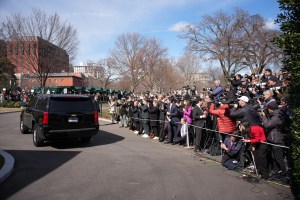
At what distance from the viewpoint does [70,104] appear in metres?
10.3

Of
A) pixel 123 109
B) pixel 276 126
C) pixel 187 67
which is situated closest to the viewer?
pixel 276 126

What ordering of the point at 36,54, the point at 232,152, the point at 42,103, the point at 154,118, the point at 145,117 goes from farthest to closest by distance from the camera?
the point at 36,54
the point at 145,117
the point at 154,118
the point at 42,103
the point at 232,152

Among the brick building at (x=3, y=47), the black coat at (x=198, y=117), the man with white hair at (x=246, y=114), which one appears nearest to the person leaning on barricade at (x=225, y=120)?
the man with white hair at (x=246, y=114)

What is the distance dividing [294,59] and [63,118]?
7667 mm

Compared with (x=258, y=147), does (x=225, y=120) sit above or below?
above

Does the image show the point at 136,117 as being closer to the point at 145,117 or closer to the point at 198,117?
the point at 145,117

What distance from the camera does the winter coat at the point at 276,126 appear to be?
672 centimetres

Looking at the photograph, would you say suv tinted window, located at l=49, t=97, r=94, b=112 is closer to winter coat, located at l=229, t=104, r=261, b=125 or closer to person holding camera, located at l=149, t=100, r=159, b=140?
person holding camera, located at l=149, t=100, r=159, b=140

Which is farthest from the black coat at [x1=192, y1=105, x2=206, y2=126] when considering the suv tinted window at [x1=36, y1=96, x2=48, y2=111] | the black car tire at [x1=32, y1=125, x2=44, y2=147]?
the black car tire at [x1=32, y1=125, x2=44, y2=147]

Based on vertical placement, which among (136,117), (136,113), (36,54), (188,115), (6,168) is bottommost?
(6,168)

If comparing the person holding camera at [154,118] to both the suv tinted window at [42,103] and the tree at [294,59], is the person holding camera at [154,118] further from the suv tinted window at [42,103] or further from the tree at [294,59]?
the tree at [294,59]

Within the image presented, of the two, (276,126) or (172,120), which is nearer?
(276,126)

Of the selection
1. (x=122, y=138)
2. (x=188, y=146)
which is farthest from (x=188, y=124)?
(x=122, y=138)

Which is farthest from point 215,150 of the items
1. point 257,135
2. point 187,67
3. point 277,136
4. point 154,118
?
point 187,67
